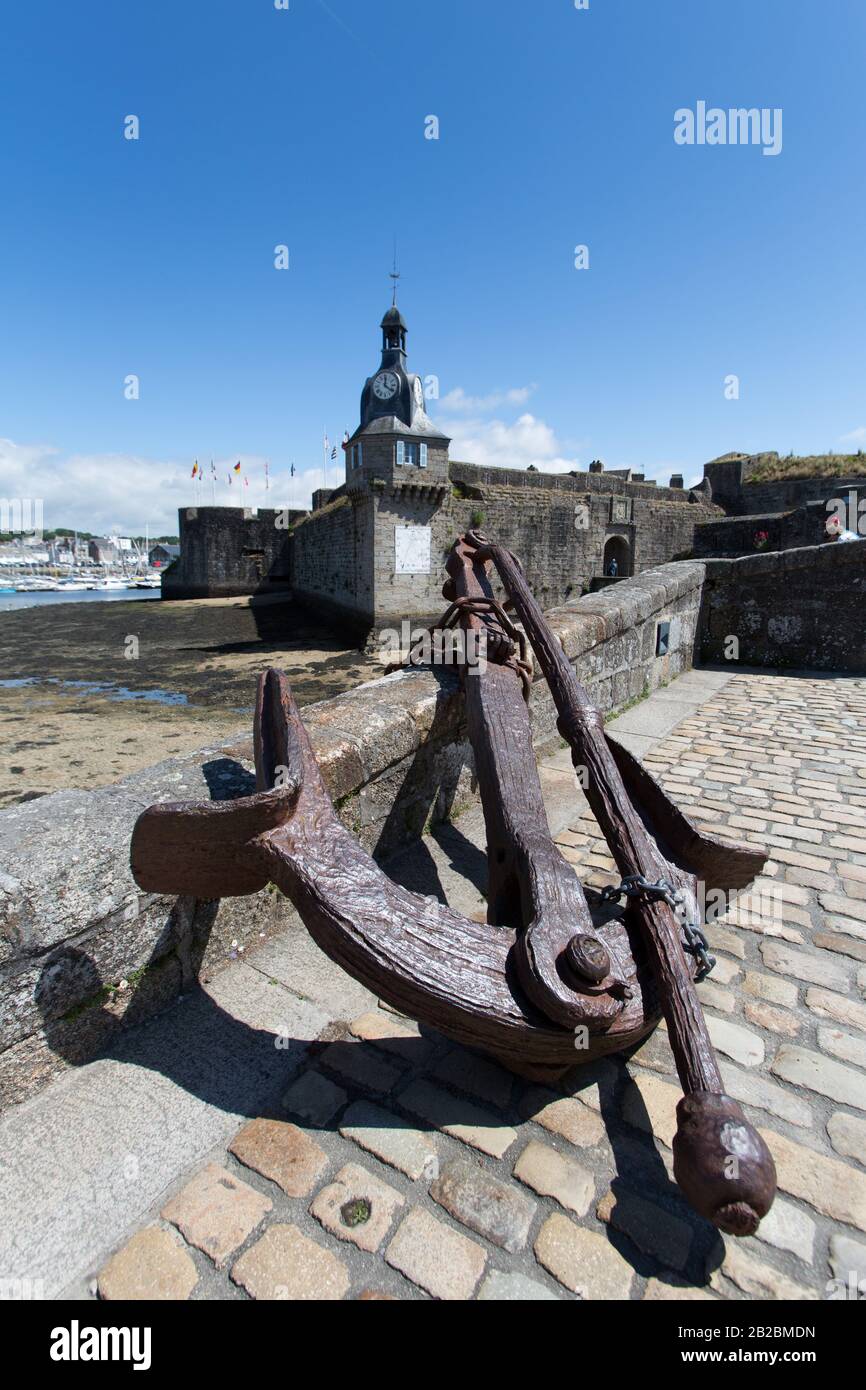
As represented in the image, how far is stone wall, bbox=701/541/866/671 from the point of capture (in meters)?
7.05

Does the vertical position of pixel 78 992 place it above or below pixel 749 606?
below

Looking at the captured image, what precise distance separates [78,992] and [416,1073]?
3.02ft

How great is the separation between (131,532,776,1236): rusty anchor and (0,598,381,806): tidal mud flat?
19.6 feet

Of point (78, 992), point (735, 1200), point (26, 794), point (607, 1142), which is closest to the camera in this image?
point (735, 1200)

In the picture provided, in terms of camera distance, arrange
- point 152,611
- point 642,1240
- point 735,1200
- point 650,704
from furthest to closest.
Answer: point 152,611 → point 650,704 → point 642,1240 → point 735,1200

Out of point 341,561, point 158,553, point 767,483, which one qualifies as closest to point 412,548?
point 341,561

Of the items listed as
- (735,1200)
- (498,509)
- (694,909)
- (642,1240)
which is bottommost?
(642,1240)

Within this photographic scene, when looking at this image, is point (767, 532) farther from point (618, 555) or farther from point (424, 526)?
point (618, 555)

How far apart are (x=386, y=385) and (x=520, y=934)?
Answer: 3897 cm

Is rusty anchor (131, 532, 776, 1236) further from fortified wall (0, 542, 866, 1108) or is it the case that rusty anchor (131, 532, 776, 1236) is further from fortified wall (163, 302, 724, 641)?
fortified wall (163, 302, 724, 641)

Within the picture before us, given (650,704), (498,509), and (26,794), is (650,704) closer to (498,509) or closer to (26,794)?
(26,794)

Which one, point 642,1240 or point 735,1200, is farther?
point 642,1240
